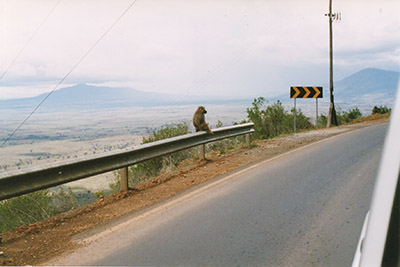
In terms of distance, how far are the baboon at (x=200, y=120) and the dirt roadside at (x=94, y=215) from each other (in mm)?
960

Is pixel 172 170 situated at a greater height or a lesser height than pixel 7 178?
lesser

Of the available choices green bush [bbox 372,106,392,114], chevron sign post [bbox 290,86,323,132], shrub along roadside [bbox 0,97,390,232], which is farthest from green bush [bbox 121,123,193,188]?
green bush [bbox 372,106,392,114]

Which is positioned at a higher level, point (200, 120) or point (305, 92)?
point (305, 92)

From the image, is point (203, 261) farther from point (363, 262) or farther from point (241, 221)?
point (363, 262)

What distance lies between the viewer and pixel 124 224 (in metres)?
5.77

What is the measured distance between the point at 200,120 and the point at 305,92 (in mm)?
12243

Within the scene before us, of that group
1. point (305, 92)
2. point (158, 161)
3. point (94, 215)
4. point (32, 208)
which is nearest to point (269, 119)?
point (305, 92)

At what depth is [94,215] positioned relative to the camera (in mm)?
6477

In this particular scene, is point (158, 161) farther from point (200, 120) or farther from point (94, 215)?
point (94, 215)

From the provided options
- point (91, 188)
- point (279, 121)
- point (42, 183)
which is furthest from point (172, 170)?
point (279, 121)

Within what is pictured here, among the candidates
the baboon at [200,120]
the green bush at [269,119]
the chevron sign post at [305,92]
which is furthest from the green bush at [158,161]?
the chevron sign post at [305,92]

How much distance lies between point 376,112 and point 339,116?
3.48 m

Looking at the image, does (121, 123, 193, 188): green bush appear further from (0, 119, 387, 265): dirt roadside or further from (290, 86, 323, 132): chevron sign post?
(290, 86, 323, 132): chevron sign post

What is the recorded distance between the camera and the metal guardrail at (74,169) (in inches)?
205
